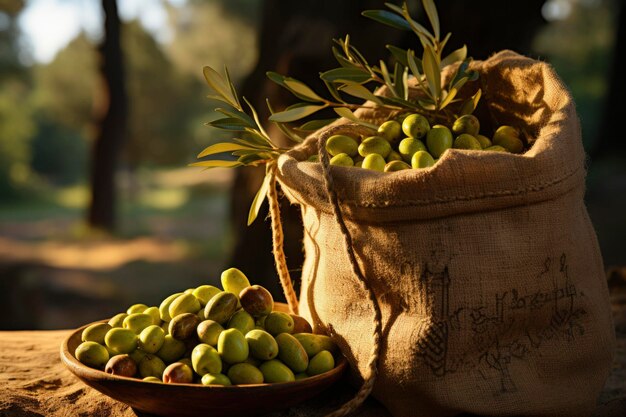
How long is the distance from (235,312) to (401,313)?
435mm

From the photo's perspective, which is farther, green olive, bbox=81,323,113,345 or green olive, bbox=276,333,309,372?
green olive, bbox=81,323,113,345

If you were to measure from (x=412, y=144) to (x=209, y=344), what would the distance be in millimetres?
756

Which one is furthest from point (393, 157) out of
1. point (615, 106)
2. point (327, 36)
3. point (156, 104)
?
point (156, 104)

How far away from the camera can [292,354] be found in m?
1.75

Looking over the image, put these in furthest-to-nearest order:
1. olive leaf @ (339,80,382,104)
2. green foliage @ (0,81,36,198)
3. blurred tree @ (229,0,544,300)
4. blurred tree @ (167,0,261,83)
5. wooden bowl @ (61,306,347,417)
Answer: green foliage @ (0,81,36,198), blurred tree @ (167,0,261,83), blurred tree @ (229,0,544,300), olive leaf @ (339,80,382,104), wooden bowl @ (61,306,347,417)

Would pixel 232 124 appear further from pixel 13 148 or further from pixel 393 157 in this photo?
pixel 13 148

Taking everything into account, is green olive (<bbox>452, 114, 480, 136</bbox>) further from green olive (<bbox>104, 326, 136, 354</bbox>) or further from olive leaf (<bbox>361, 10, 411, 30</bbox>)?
green olive (<bbox>104, 326, 136, 354</bbox>)

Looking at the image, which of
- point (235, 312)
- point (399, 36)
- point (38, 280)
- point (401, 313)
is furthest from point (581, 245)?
point (38, 280)

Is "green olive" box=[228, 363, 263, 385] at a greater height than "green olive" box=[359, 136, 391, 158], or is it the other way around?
"green olive" box=[359, 136, 391, 158]

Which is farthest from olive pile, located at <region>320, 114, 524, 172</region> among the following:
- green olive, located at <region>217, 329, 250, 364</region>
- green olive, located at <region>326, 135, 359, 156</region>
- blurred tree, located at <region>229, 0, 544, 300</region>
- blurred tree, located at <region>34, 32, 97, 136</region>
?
blurred tree, located at <region>34, 32, 97, 136</region>

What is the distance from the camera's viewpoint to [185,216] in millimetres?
18594

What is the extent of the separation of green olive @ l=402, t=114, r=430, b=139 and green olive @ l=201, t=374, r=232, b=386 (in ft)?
2.80

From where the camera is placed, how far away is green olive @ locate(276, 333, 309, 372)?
175cm

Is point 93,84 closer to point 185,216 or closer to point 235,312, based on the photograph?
point 185,216
